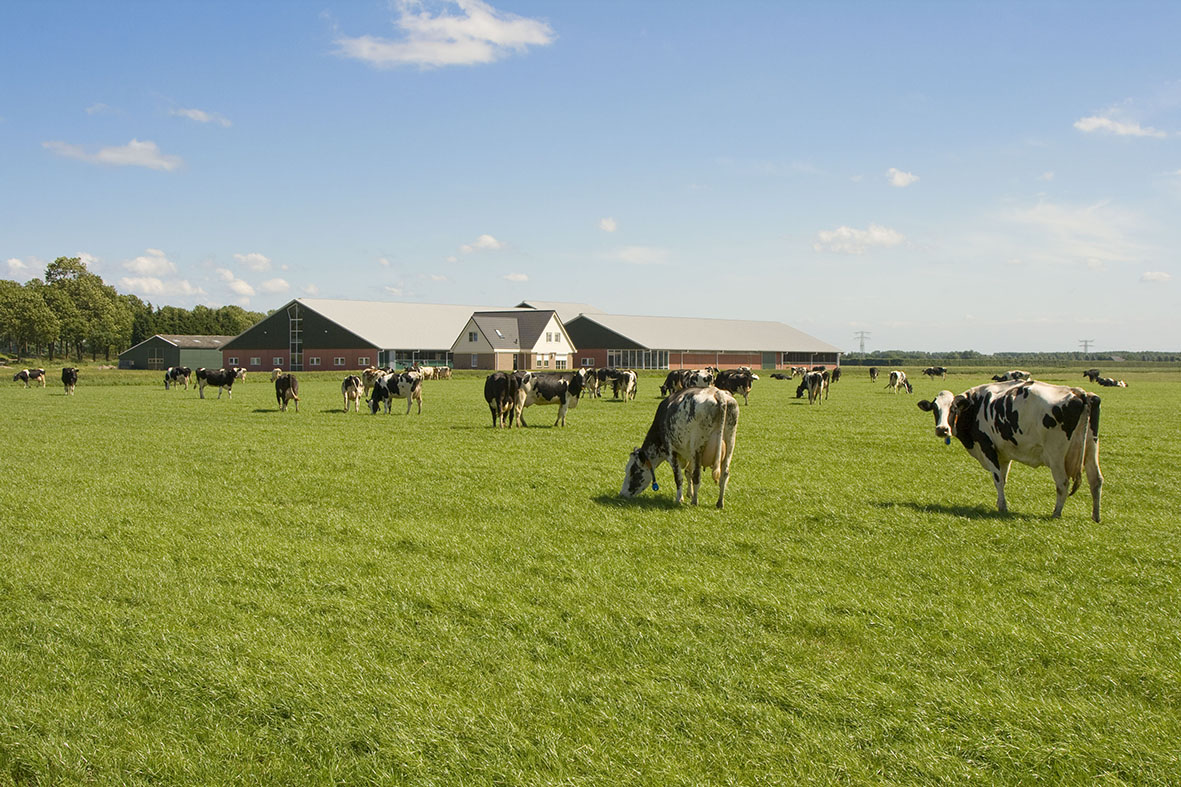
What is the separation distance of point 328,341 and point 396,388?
2097 inches

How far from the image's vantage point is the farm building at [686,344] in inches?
3366

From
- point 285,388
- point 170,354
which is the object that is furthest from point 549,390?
point 170,354

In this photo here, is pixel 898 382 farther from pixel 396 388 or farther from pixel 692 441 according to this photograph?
pixel 692 441

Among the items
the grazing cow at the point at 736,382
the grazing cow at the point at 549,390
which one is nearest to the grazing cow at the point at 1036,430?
the grazing cow at the point at 549,390

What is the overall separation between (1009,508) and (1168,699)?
6.33m

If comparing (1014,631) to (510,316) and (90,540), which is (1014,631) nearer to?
(90,540)

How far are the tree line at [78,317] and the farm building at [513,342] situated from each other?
51.9 m

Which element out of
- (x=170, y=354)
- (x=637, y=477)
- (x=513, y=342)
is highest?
(x=513, y=342)

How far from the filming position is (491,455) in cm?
1638

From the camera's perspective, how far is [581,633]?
6164mm

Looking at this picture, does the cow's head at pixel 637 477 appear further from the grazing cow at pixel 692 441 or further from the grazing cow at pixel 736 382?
the grazing cow at pixel 736 382

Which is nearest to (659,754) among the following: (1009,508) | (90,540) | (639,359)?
(90,540)

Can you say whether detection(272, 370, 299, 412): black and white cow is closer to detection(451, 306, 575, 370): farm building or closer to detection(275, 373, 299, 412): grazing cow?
detection(275, 373, 299, 412): grazing cow

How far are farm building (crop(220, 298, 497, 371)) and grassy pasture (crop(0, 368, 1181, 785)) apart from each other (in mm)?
67435
